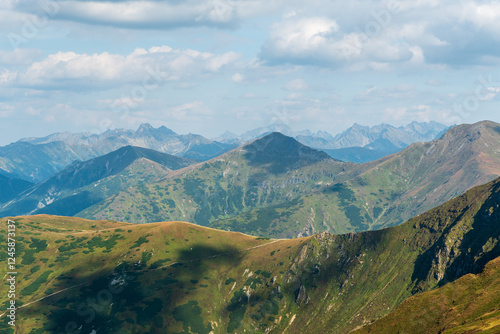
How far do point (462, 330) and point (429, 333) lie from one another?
29.5m

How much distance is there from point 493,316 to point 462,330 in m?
17.5

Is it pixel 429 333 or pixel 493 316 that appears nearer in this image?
pixel 493 316

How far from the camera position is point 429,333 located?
640 ft

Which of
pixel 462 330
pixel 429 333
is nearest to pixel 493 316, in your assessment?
pixel 462 330

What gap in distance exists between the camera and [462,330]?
168m

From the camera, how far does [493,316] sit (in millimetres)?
174000

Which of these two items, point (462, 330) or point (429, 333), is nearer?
point (462, 330)

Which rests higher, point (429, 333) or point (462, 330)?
point (462, 330)

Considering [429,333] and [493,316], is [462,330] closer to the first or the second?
[493,316]

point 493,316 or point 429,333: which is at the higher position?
point 493,316

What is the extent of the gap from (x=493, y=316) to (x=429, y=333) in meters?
31.6
